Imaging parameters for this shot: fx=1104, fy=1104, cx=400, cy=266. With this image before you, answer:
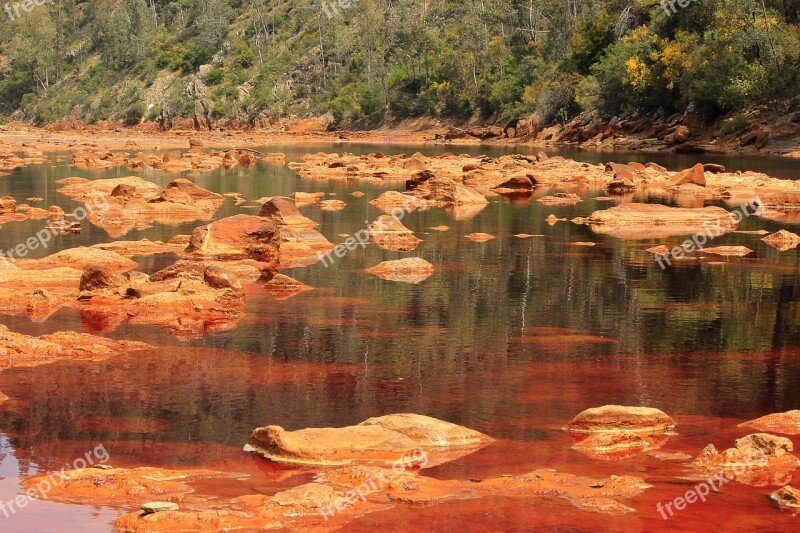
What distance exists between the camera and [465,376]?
1248cm

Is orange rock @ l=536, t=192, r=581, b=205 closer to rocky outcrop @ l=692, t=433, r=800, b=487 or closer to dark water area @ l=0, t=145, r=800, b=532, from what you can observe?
dark water area @ l=0, t=145, r=800, b=532

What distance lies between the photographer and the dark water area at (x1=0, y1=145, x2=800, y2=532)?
877cm

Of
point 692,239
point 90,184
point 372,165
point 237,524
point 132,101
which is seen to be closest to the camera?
point 237,524

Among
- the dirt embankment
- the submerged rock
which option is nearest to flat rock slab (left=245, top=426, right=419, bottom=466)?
the submerged rock

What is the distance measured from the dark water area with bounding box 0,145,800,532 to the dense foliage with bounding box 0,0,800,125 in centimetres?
4290

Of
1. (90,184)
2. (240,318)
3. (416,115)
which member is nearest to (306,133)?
(416,115)

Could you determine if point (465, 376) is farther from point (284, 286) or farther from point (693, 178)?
point (693, 178)

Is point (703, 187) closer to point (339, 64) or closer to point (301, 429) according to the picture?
point (301, 429)

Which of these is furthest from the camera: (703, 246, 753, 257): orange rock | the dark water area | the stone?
(703, 246, 753, 257): orange rock

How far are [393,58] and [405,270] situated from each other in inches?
3366

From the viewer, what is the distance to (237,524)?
7.82 meters

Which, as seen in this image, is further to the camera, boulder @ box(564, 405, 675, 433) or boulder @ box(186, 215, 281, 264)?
boulder @ box(186, 215, 281, 264)

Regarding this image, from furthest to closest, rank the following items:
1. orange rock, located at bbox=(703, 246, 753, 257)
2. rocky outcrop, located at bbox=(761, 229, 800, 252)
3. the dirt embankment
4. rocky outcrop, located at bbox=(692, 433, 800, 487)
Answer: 1. the dirt embankment
2. rocky outcrop, located at bbox=(761, 229, 800, 252)
3. orange rock, located at bbox=(703, 246, 753, 257)
4. rocky outcrop, located at bbox=(692, 433, 800, 487)

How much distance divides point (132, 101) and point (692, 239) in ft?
332
